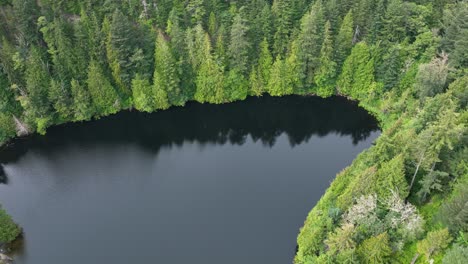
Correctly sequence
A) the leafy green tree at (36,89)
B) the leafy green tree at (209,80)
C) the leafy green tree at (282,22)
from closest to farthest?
1. the leafy green tree at (36,89)
2. the leafy green tree at (282,22)
3. the leafy green tree at (209,80)

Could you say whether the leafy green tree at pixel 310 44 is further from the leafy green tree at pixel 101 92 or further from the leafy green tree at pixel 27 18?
the leafy green tree at pixel 27 18

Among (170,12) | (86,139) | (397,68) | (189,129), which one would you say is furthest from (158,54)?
(397,68)

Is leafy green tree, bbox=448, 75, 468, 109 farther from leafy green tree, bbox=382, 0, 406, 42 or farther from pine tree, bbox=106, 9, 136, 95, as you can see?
pine tree, bbox=106, 9, 136, 95

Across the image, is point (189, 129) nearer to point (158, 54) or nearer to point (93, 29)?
point (158, 54)

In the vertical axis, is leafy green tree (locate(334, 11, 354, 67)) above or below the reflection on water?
above

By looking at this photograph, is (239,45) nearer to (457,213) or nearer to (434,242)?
(457,213)

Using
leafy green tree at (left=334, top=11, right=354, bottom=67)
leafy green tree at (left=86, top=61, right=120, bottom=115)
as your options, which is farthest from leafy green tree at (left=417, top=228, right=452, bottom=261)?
leafy green tree at (left=86, top=61, right=120, bottom=115)

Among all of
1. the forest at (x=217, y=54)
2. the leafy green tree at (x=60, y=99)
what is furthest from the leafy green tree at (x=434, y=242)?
the leafy green tree at (x=60, y=99)
